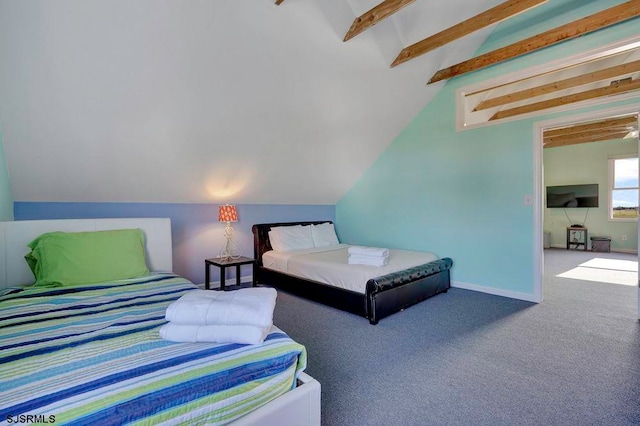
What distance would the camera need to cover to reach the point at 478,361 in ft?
6.84

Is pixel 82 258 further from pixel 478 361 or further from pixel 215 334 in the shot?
pixel 478 361

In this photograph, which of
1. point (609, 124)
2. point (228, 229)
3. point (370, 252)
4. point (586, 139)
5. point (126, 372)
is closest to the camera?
point (126, 372)

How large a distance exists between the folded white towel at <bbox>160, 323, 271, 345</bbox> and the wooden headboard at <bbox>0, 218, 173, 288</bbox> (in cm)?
197

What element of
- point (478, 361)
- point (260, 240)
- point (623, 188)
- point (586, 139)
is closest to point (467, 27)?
point (478, 361)

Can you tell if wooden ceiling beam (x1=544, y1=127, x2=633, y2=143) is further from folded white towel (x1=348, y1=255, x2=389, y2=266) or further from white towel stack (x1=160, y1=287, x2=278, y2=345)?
white towel stack (x1=160, y1=287, x2=278, y2=345)

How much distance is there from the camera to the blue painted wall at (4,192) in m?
2.51

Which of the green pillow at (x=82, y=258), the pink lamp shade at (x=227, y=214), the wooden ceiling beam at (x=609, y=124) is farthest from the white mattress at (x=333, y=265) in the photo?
the wooden ceiling beam at (x=609, y=124)

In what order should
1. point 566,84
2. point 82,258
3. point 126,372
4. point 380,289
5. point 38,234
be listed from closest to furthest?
point 126,372, point 82,258, point 38,234, point 380,289, point 566,84

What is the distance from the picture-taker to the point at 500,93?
4.18 metres

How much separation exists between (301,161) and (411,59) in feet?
5.76

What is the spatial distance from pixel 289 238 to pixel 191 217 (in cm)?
132

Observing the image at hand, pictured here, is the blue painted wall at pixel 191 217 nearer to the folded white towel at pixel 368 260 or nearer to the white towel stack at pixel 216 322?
the folded white towel at pixel 368 260

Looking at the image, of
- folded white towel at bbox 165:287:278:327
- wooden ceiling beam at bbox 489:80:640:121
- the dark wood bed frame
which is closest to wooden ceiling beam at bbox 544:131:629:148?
wooden ceiling beam at bbox 489:80:640:121

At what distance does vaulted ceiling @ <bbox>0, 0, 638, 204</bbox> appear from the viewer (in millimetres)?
2025
